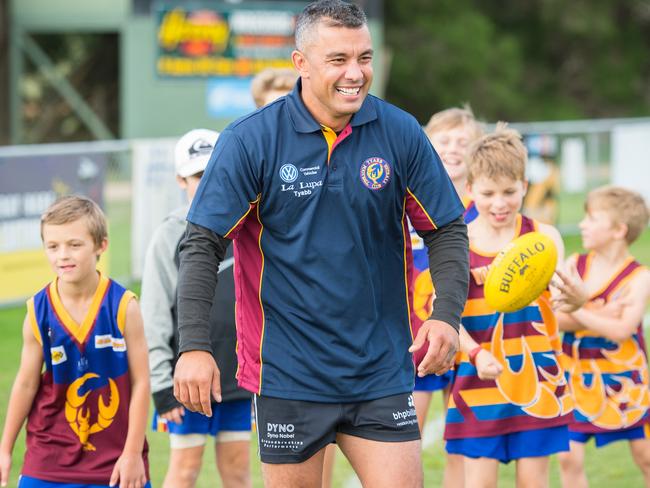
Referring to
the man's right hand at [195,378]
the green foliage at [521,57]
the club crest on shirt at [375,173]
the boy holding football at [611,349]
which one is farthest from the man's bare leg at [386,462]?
the green foliage at [521,57]

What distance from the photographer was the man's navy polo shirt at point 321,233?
162 inches

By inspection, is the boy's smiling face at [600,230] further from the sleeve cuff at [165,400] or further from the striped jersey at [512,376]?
the sleeve cuff at [165,400]

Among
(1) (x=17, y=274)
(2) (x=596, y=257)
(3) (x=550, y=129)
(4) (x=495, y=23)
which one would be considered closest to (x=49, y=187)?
(1) (x=17, y=274)

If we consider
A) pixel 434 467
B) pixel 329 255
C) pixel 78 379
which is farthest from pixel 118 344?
pixel 434 467

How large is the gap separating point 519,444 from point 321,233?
1753mm

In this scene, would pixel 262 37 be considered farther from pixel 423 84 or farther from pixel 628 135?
pixel 423 84

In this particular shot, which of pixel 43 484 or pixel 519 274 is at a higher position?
pixel 519 274

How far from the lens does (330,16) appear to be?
4.14 metres

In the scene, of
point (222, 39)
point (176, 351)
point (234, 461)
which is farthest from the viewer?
point (222, 39)

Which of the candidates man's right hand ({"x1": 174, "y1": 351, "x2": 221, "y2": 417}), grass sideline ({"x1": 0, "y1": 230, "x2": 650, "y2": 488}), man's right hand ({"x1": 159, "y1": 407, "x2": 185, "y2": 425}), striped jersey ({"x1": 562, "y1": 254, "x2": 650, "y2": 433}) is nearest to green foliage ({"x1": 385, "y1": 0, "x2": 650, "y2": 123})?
grass sideline ({"x1": 0, "y1": 230, "x2": 650, "y2": 488})

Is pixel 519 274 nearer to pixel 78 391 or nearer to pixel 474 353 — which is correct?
pixel 474 353

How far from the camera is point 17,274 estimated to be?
40.5 ft

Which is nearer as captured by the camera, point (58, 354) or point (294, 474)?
point (294, 474)

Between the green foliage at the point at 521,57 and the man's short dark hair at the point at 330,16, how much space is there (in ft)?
Answer: 105
